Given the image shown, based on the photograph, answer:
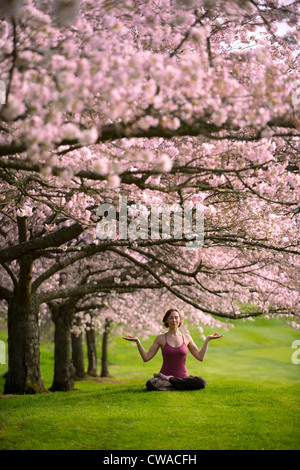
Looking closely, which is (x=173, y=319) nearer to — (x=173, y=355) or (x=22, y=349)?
(x=173, y=355)

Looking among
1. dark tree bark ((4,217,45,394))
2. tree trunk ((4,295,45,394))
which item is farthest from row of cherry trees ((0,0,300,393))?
tree trunk ((4,295,45,394))

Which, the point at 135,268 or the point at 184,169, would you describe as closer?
the point at 184,169

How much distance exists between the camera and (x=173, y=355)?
426 inches

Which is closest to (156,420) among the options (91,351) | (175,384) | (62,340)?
(175,384)

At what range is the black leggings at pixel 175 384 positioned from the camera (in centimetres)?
1093

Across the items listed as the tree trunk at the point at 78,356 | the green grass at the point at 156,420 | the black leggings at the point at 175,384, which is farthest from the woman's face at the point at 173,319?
the tree trunk at the point at 78,356

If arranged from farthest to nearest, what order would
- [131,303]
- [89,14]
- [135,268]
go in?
[131,303] < [135,268] < [89,14]

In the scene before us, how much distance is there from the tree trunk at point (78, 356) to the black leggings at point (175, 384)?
643 inches

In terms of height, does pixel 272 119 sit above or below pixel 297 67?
below
